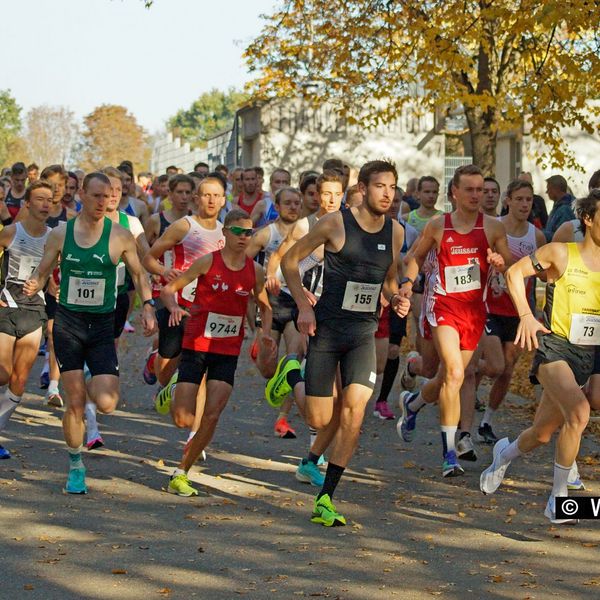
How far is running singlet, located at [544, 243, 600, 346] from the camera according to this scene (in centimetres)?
744

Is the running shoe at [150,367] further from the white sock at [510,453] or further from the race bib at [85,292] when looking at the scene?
the white sock at [510,453]

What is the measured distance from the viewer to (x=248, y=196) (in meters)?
17.0

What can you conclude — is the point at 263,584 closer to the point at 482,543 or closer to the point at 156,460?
the point at 482,543

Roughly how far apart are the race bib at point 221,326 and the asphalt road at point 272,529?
97 centimetres

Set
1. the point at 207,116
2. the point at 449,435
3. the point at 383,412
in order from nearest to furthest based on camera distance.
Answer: the point at 449,435 < the point at 383,412 < the point at 207,116

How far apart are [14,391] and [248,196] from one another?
7787 mm

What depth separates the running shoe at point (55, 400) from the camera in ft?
39.4

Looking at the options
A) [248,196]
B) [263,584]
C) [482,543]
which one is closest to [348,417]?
[482,543]

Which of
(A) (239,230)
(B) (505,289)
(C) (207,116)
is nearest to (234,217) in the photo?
(A) (239,230)

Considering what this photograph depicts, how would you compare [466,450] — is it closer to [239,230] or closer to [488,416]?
[488,416]

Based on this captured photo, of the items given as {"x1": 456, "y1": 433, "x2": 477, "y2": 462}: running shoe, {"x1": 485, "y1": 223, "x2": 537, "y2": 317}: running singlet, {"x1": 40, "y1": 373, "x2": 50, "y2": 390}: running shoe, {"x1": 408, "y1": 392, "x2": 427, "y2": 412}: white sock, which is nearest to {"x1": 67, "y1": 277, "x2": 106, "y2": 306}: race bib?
{"x1": 408, "y1": 392, "x2": 427, "y2": 412}: white sock

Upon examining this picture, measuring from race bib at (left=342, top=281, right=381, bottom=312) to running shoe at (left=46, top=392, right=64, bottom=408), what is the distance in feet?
15.9

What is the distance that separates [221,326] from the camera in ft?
28.6

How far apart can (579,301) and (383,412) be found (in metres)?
4.59
